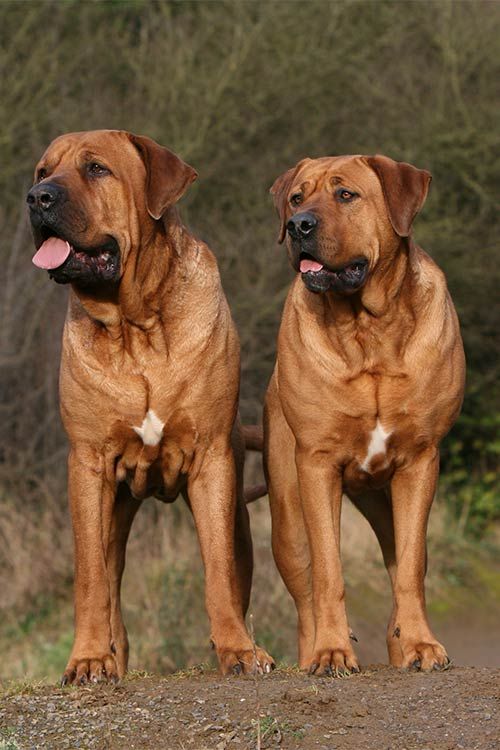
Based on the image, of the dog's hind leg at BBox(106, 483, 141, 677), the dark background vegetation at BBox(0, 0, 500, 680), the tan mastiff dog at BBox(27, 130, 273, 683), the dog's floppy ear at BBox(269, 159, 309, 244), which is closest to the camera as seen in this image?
the tan mastiff dog at BBox(27, 130, 273, 683)

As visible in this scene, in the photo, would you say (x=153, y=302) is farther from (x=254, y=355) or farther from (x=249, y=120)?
(x=249, y=120)

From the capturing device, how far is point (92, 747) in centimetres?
455

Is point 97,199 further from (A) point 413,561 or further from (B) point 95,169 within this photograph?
(A) point 413,561

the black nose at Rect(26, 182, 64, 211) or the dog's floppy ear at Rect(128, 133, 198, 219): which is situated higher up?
the dog's floppy ear at Rect(128, 133, 198, 219)

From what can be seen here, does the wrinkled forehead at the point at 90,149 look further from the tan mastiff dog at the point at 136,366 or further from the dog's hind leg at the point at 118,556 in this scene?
the dog's hind leg at the point at 118,556

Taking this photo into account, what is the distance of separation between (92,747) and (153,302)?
6.96 ft

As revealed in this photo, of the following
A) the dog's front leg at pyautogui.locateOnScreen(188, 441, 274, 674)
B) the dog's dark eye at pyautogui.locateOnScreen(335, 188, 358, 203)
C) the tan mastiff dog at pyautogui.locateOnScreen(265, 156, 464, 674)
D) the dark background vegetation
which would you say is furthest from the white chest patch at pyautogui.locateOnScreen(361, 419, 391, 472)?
the dark background vegetation

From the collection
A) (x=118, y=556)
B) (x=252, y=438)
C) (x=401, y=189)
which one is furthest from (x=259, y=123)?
(x=401, y=189)

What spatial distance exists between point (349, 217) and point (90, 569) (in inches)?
70.4

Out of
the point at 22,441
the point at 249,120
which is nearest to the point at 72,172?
the point at 22,441

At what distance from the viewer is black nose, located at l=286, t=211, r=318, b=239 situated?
5.79 metres

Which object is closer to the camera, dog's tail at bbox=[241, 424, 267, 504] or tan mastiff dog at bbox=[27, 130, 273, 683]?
tan mastiff dog at bbox=[27, 130, 273, 683]

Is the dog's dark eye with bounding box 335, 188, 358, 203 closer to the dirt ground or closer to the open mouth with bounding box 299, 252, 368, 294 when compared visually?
the open mouth with bounding box 299, 252, 368, 294

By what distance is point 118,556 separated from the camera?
6699 mm
